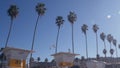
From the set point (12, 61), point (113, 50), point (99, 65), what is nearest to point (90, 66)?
point (99, 65)

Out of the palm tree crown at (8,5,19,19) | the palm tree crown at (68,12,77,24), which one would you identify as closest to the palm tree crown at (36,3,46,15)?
the palm tree crown at (8,5,19,19)

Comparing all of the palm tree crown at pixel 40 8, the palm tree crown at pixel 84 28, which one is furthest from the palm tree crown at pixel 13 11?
the palm tree crown at pixel 84 28

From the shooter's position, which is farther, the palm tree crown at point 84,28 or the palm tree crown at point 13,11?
the palm tree crown at point 84,28

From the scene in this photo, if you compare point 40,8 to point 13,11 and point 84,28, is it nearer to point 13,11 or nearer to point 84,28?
point 13,11

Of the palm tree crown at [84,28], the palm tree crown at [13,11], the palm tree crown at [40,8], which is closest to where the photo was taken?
the palm tree crown at [13,11]

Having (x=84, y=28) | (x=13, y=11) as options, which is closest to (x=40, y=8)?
(x=13, y=11)

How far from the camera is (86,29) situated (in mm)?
90375

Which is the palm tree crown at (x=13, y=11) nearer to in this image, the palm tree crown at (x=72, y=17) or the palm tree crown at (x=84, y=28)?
the palm tree crown at (x=72, y=17)

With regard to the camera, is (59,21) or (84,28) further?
(84,28)

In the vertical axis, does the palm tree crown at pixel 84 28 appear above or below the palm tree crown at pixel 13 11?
below

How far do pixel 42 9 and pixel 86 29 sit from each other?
30.1 meters

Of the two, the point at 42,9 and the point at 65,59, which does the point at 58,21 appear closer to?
the point at 42,9

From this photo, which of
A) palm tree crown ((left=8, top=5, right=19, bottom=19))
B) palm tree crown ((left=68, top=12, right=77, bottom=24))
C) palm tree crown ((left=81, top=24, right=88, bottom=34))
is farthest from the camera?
palm tree crown ((left=81, top=24, right=88, bottom=34))

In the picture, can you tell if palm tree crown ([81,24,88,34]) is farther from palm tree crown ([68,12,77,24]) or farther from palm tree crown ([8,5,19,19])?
palm tree crown ([8,5,19,19])
